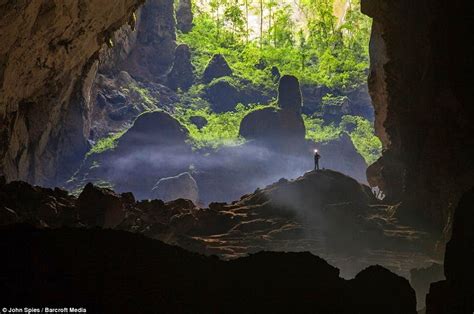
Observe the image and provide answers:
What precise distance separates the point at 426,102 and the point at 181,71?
52558 mm

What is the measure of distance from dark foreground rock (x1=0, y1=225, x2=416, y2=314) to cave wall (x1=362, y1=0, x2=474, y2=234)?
6678 mm

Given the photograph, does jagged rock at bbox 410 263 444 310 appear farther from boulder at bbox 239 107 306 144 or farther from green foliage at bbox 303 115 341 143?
green foliage at bbox 303 115 341 143

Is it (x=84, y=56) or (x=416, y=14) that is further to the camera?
(x=84, y=56)

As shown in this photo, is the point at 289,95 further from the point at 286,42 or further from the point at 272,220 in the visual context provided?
the point at 272,220

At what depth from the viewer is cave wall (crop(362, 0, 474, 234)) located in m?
11.9

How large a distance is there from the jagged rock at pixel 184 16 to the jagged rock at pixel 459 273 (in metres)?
69.3

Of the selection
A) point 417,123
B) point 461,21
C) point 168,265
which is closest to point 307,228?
point 417,123

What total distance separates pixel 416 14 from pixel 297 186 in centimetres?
699

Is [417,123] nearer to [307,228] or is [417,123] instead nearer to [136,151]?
[307,228]

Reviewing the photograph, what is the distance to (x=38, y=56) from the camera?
16953 mm

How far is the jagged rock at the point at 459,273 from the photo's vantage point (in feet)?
20.9

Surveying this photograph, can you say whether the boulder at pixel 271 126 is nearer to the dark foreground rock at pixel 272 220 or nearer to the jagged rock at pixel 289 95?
the jagged rock at pixel 289 95

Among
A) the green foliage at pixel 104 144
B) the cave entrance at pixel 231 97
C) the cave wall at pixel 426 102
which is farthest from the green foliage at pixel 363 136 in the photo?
the cave wall at pixel 426 102

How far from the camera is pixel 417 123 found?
54.7ft
